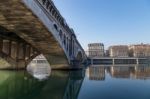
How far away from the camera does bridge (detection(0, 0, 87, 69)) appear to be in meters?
21.0

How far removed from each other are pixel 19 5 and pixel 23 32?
9.72 metres

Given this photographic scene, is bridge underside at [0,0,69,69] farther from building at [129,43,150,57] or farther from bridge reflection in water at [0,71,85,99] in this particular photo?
building at [129,43,150,57]

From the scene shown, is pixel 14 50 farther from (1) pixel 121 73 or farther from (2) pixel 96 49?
(2) pixel 96 49

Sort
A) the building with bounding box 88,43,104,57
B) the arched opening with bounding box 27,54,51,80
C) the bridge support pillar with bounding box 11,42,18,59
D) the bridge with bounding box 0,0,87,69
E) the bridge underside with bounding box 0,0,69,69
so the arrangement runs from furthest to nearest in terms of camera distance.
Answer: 1. the building with bounding box 88,43,104,57
2. the bridge support pillar with bounding box 11,42,18,59
3. the arched opening with bounding box 27,54,51,80
4. the bridge with bounding box 0,0,87,69
5. the bridge underside with bounding box 0,0,69,69

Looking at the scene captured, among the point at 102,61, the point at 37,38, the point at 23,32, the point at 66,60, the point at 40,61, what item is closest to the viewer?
the point at 23,32

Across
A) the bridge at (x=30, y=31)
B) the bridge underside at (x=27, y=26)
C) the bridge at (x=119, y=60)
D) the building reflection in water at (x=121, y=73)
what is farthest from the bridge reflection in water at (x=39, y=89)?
the bridge at (x=119, y=60)

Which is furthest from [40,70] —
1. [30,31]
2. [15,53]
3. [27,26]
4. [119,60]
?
[119,60]

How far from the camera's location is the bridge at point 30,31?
2103 centimetres

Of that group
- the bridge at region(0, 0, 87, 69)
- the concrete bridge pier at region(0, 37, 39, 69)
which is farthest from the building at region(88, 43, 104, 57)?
the concrete bridge pier at region(0, 37, 39, 69)

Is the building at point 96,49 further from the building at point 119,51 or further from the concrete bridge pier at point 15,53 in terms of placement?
the concrete bridge pier at point 15,53

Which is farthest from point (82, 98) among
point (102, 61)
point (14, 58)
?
point (102, 61)

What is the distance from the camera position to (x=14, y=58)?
47.1 metres

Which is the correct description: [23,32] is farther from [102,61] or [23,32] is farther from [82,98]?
[102,61]

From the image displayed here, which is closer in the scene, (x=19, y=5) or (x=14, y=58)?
(x=19, y=5)
